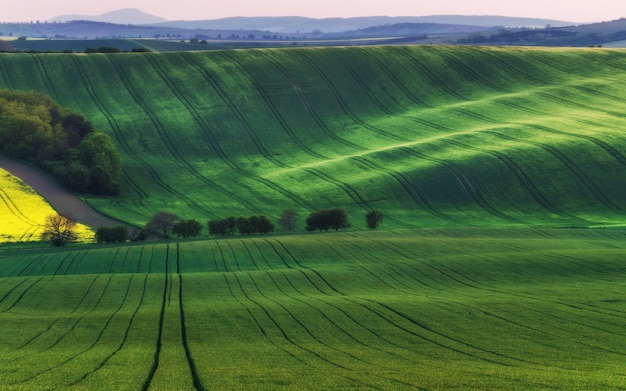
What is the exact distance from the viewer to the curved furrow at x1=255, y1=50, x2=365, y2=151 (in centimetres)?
11919

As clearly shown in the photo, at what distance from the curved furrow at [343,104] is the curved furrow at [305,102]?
4598 mm

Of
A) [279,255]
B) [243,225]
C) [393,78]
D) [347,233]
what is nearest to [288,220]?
[243,225]

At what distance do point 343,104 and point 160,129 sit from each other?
92.3ft

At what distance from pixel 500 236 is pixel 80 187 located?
157 feet

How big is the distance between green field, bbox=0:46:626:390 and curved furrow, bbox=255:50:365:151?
0.48m

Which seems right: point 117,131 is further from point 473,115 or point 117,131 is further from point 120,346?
point 120,346

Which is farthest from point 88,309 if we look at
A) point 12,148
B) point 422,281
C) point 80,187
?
point 12,148

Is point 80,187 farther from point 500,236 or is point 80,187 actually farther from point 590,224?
point 590,224

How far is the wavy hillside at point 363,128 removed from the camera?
312 feet

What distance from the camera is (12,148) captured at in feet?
349

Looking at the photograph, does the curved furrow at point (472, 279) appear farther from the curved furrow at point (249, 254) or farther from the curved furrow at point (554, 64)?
the curved furrow at point (554, 64)

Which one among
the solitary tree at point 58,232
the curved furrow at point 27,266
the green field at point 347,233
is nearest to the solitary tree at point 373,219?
the green field at point 347,233

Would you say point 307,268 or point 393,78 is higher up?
point 393,78

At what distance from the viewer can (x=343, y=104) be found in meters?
132
